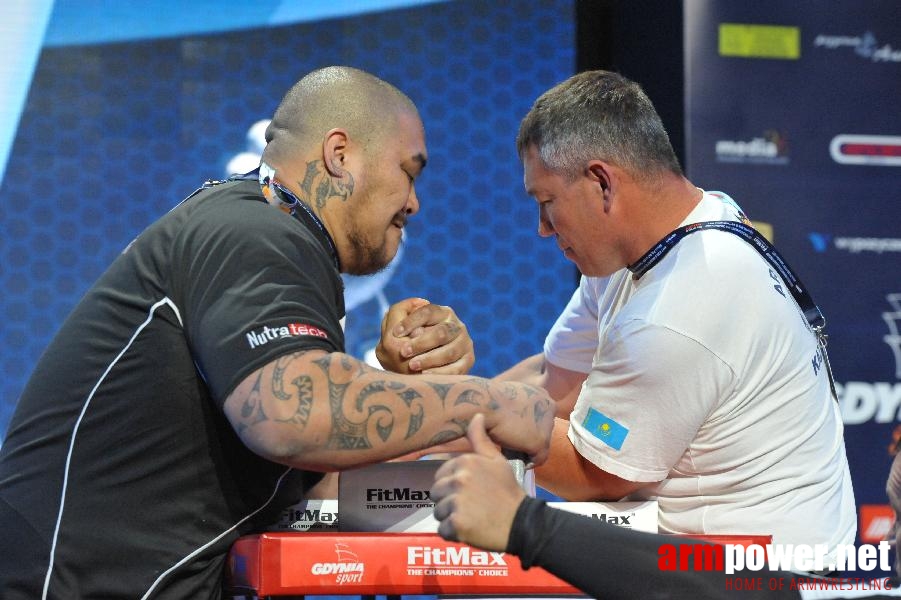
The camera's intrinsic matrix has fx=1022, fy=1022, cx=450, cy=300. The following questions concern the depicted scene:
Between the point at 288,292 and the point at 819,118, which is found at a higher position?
the point at 819,118

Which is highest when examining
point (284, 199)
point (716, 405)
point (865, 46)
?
point (865, 46)

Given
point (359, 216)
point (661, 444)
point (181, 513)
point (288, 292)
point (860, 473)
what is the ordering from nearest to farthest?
point (288, 292) < point (181, 513) < point (359, 216) < point (661, 444) < point (860, 473)

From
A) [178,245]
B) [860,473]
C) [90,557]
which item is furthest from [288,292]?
[860,473]

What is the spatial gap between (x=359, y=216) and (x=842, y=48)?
258 centimetres

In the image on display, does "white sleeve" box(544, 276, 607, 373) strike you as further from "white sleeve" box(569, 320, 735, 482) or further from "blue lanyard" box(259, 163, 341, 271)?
"blue lanyard" box(259, 163, 341, 271)

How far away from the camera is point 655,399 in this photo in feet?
6.33

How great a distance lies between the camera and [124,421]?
151cm

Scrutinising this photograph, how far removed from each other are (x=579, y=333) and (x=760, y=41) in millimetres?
1596

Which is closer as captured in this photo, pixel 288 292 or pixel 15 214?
pixel 288 292

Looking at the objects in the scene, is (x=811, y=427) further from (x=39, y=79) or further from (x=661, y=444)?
(x=39, y=79)

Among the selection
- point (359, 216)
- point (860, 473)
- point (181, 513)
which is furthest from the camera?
point (860, 473)

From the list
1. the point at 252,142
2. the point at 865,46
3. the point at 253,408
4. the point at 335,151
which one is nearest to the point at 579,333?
the point at 335,151

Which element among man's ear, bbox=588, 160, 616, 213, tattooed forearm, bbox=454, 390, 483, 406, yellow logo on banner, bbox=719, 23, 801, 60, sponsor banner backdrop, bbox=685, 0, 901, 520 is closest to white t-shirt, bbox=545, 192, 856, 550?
man's ear, bbox=588, 160, 616, 213

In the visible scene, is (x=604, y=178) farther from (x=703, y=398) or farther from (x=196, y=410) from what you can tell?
(x=196, y=410)
